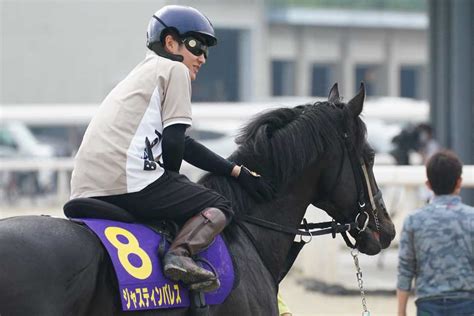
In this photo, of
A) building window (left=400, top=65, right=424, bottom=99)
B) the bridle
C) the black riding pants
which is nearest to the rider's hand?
the bridle

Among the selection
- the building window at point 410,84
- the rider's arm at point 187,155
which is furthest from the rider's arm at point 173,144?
the building window at point 410,84

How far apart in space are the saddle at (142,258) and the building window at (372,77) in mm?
45012

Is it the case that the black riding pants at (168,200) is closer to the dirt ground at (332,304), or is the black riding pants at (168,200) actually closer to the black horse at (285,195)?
the black horse at (285,195)

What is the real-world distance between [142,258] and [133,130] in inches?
23.0

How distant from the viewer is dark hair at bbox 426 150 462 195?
6.09m

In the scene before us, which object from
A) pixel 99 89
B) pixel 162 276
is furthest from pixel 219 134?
pixel 162 276

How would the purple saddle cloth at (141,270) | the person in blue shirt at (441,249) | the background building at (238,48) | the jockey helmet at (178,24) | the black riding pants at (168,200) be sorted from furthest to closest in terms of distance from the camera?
the background building at (238,48) < the person in blue shirt at (441,249) < the jockey helmet at (178,24) < the black riding pants at (168,200) < the purple saddle cloth at (141,270)

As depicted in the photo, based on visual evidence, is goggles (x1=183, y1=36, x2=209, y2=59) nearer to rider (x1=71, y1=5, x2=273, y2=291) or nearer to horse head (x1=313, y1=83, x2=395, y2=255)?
rider (x1=71, y1=5, x2=273, y2=291)

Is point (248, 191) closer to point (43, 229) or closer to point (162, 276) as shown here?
point (162, 276)

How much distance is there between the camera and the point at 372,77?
49.8 meters

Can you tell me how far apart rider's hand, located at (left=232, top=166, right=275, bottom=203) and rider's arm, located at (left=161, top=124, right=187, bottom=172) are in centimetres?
39

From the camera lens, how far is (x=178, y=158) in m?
4.76

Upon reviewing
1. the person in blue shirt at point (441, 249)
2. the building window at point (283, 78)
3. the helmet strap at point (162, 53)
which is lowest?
the building window at point (283, 78)

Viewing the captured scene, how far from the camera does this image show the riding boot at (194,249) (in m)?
4.47
